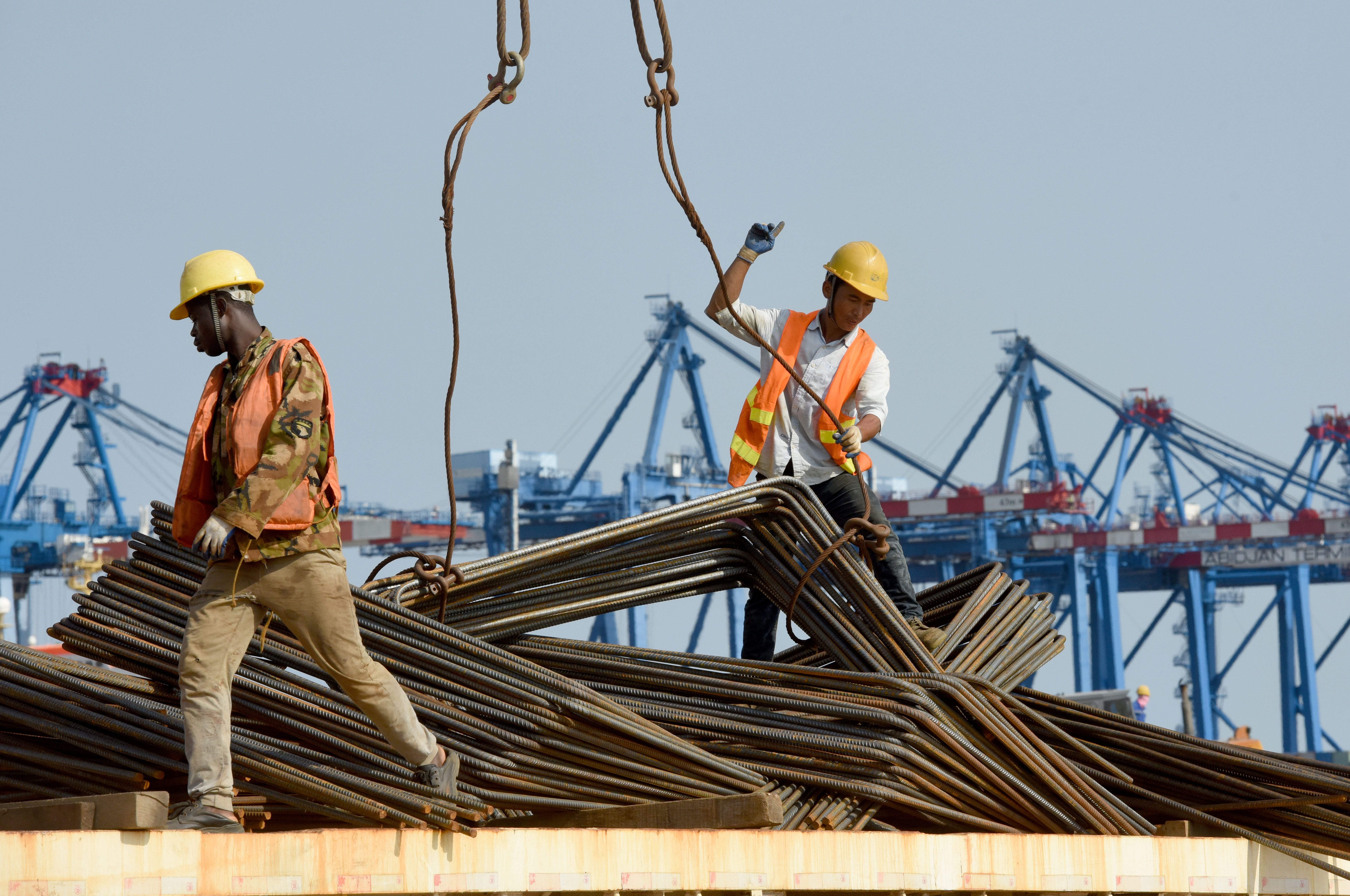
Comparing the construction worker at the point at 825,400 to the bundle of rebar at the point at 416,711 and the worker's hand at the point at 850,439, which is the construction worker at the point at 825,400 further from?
the bundle of rebar at the point at 416,711

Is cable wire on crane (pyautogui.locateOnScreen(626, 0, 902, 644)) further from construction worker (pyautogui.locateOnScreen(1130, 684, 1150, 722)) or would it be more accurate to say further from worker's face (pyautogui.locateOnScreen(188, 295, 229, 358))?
construction worker (pyautogui.locateOnScreen(1130, 684, 1150, 722))

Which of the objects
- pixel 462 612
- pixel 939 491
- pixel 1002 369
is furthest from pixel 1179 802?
pixel 1002 369

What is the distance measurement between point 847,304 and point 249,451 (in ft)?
9.55

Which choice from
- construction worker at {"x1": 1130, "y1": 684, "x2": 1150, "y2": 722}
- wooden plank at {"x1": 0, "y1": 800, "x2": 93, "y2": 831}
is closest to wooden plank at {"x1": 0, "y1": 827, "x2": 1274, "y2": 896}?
wooden plank at {"x1": 0, "y1": 800, "x2": 93, "y2": 831}

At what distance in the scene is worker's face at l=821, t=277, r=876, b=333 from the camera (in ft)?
20.5

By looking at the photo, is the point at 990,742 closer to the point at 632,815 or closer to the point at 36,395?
the point at 632,815

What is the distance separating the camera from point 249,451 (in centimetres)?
397

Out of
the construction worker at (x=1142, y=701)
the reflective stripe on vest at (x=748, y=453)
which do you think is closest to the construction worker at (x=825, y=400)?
the reflective stripe on vest at (x=748, y=453)

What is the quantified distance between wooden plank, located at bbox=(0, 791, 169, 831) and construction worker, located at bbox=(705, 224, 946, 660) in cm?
310

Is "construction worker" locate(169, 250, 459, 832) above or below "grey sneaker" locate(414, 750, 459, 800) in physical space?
above

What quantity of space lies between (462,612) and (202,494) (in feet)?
5.99

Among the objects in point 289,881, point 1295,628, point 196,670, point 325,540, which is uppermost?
point 1295,628

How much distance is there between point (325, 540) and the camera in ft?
13.5

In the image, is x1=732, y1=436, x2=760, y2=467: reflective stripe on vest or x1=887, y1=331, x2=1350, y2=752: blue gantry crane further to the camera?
x1=887, y1=331, x2=1350, y2=752: blue gantry crane
